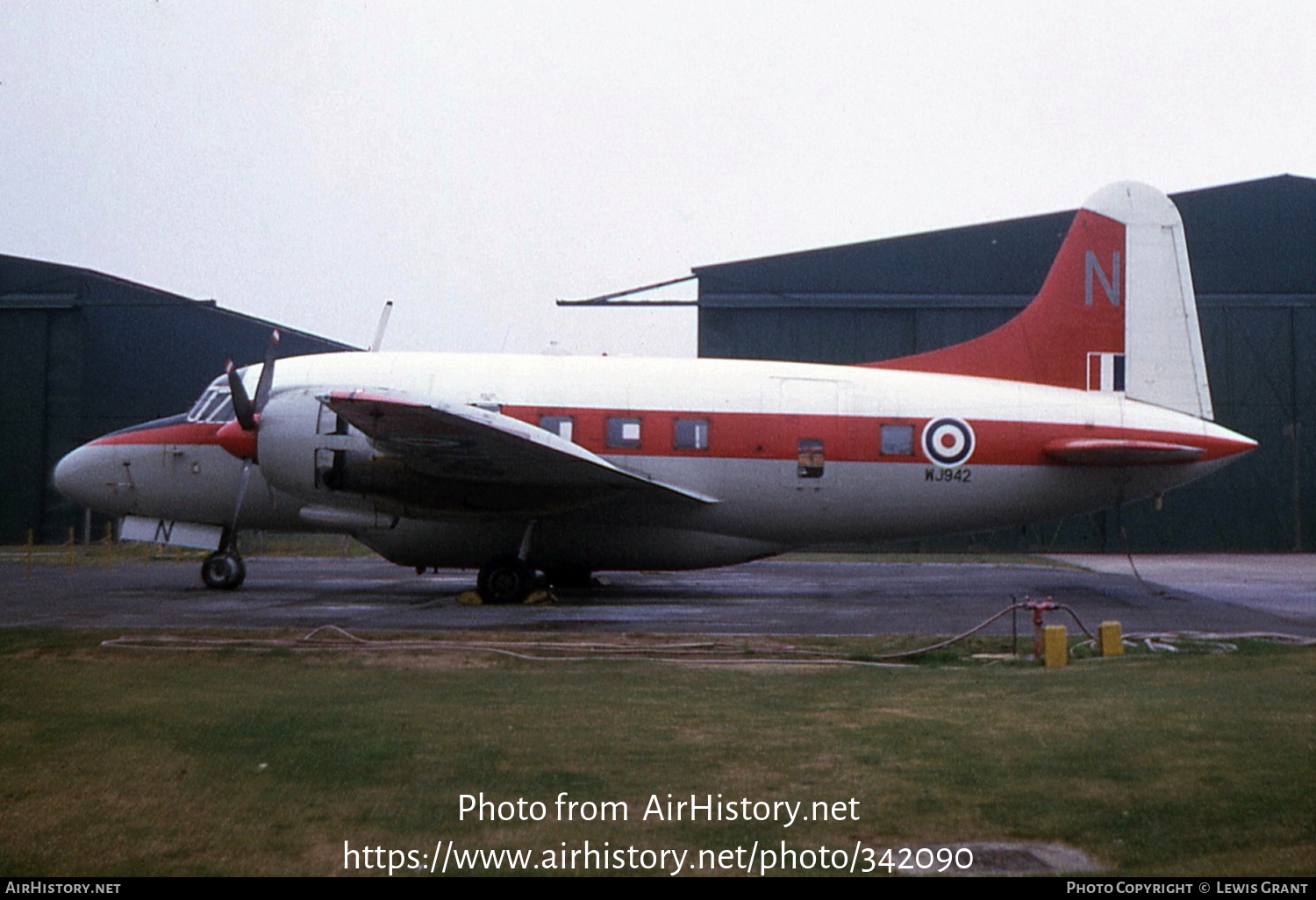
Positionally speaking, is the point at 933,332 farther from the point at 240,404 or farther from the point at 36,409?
the point at 36,409

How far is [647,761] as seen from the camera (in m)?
5.99

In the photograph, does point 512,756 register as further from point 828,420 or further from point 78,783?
point 828,420

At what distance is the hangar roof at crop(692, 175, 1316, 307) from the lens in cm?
3488

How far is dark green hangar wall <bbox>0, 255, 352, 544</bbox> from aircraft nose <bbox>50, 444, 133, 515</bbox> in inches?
657

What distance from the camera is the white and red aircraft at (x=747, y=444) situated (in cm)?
1689

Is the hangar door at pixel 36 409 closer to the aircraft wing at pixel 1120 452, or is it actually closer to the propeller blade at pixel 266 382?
the propeller blade at pixel 266 382

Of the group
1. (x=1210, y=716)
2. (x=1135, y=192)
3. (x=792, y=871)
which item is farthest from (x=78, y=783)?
(x=1135, y=192)

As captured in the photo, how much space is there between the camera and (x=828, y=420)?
1770 centimetres

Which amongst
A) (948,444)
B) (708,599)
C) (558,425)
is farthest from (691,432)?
(948,444)

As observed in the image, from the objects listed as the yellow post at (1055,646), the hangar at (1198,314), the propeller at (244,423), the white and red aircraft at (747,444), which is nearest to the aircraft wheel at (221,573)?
the white and red aircraft at (747,444)

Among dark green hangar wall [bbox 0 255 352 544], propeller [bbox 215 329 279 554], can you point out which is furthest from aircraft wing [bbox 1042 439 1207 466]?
dark green hangar wall [bbox 0 255 352 544]

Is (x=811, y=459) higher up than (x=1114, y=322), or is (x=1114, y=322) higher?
(x=1114, y=322)

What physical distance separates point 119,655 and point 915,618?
31.1 ft

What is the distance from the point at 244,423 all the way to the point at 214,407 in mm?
2252
